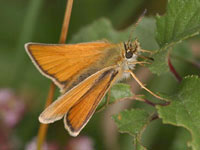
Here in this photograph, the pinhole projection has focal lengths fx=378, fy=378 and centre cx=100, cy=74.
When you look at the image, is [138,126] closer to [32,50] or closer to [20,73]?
[32,50]

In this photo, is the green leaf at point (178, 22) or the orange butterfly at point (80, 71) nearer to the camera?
the green leaf at point (178, 22)

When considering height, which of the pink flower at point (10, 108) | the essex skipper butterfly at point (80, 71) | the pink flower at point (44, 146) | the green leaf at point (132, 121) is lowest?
the pink flower at point (44, 146)

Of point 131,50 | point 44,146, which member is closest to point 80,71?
point 131,50

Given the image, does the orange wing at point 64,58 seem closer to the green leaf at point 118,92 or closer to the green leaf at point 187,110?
the green leaf at point 118,92

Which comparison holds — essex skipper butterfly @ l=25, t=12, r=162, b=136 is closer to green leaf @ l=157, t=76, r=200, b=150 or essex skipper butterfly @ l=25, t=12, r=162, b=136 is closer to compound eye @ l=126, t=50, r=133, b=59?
compound eye @ l=126, t=50, r=133, b=59

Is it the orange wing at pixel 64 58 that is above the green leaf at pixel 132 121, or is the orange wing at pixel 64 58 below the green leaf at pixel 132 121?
above

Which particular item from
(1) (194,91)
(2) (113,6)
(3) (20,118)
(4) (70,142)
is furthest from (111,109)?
(1) (194,91)

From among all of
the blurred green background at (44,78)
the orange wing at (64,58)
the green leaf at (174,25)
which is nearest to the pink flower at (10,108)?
the blurred green background at (44,78)

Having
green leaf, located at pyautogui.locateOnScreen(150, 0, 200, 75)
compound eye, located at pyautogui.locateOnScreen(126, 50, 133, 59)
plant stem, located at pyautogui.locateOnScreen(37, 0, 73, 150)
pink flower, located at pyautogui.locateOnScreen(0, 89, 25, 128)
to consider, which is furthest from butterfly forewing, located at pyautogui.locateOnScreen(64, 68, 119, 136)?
pink flower, located at pyautogui.locateOnScreen(0, 89, 25, 128)
